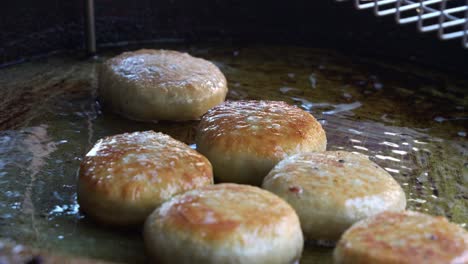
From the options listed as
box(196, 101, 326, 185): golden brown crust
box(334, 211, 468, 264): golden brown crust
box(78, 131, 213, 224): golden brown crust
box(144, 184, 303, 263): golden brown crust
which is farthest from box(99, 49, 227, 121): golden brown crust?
box(334, 211, 468, 264): golden brown crust

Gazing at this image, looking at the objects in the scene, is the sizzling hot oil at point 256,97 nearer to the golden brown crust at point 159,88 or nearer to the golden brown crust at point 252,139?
the golden brown crust at point 159,88

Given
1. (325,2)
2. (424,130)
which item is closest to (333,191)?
(424,130)

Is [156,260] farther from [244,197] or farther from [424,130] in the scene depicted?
[424,130]

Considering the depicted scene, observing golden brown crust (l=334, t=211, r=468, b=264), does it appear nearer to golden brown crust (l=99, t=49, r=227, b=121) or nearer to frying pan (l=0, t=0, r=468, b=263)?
frying pan (l=0, t=0, r=468, b=263)

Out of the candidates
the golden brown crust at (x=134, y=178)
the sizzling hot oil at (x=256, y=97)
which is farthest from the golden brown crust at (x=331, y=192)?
the golden brown crust at (x=134, y=178)

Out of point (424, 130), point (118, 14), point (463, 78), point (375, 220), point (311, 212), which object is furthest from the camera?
point (118, 14)

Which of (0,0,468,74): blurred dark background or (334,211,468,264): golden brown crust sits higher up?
(0,0,468,74): blurred dark background
